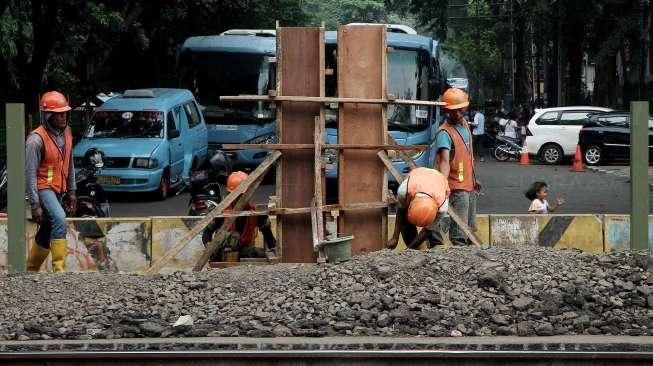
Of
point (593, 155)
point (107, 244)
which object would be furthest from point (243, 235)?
point (593, 155)

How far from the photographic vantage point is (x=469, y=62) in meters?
89.8

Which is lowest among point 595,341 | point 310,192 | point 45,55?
point 595,341

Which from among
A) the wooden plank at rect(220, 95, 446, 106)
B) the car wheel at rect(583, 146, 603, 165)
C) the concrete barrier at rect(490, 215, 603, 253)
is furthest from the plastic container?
the car wheel at rect(583, 146, 603, 165)

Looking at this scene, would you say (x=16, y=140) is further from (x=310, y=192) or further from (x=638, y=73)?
(x=638, y=73)

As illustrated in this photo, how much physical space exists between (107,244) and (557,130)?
908 inches

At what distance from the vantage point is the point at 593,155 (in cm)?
3341

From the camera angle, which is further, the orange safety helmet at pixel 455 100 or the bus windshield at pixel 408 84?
the bus windshield at pixel 408 84

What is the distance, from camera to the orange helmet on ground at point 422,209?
10.1 meters

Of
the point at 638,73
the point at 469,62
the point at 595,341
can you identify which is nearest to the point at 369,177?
the point at 595,341

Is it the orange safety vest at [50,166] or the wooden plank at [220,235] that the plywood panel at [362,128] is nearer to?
the wooden plank at [220,235]

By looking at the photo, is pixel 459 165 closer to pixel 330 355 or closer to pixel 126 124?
pixel 330 355

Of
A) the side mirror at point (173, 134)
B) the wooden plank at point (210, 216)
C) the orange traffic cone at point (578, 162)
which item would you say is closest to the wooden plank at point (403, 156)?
the wooden plank at point (210, 216)

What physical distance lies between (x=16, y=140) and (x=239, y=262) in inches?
91.5

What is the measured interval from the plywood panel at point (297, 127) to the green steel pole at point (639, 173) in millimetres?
2759
